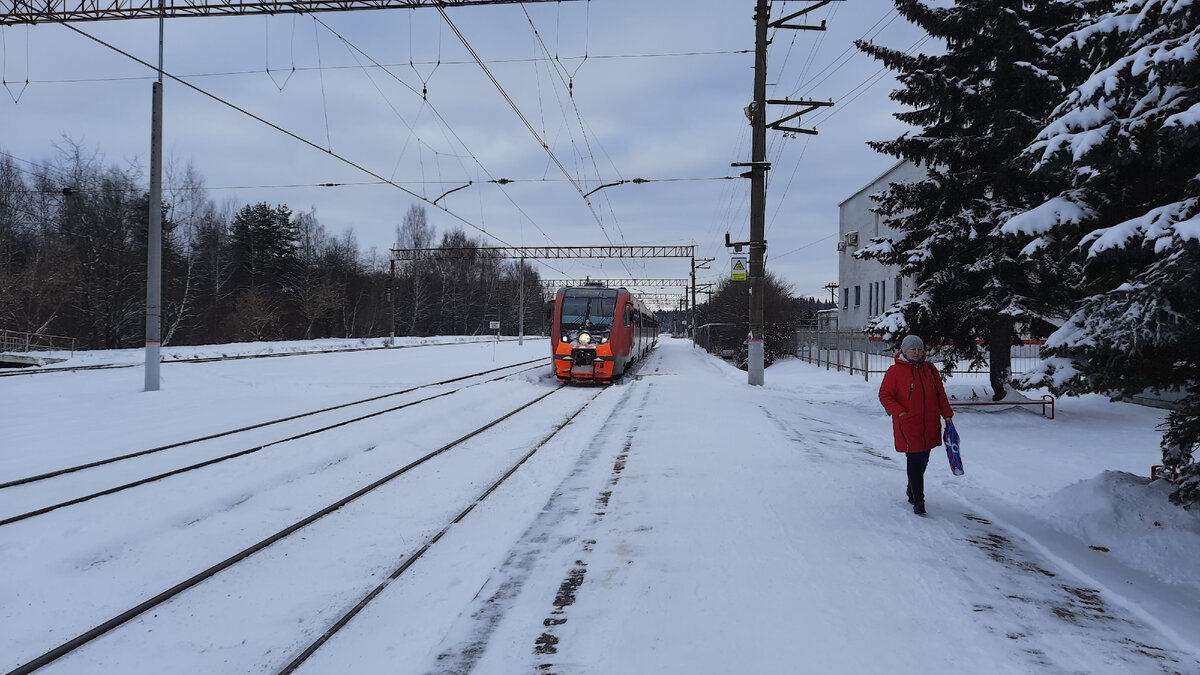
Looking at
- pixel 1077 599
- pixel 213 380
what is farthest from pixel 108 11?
pixel 1077 599

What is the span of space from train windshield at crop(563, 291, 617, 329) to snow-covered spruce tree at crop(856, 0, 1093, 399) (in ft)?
30.6

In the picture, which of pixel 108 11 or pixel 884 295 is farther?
pixel 884 295

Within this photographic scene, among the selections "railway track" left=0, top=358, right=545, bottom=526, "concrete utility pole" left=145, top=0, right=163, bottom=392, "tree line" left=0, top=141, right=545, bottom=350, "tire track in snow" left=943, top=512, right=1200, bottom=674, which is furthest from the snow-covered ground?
"tree line" left=0, top=141, right=545, bottom=350

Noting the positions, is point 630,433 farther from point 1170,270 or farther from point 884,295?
point 884,295

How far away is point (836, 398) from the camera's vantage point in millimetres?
16562

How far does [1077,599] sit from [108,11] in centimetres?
1968

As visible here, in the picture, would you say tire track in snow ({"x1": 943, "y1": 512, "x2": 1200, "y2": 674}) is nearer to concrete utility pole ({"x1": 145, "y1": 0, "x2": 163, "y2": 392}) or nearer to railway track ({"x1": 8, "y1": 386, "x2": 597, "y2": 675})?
railway track ({"x1": 8, "y1": 386, "x2": 597, "y2": 675})

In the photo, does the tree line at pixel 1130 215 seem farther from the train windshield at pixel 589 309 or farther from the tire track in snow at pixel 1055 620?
the train windshield at pixel 589 309

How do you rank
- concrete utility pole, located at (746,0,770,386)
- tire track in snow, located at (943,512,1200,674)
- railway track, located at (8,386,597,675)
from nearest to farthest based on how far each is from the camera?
tire track in snow, located at (943,512,1200,674)
railway track, located at (8,386,597,675)
concrete utility pole, located at (746,0,770,386)

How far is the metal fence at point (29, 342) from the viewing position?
2931 centimetres

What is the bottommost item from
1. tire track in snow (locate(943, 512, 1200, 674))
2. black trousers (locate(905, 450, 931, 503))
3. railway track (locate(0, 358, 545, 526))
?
railway track (locate(0, 358, 545, 526))

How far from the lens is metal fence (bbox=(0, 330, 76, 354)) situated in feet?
96.2

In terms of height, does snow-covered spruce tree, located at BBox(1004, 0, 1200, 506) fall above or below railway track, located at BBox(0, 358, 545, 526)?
above

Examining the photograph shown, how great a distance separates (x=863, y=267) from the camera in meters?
39.5
